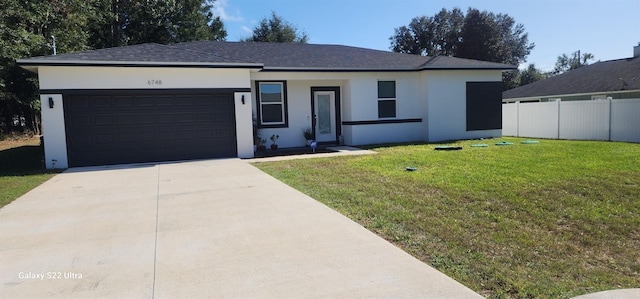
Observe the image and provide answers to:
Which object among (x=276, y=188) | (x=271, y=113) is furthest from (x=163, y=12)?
(x=276, y=188)

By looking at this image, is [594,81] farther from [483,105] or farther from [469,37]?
[469,37]

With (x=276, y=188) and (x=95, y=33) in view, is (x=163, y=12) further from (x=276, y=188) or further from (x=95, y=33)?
(x=276, y=188)

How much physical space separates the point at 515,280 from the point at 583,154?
9156 mm

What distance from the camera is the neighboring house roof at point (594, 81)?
68.2ft

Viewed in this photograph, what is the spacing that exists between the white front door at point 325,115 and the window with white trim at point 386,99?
73.4 inches

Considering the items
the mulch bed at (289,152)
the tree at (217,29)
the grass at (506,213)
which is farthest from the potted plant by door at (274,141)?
the tree at (217,29)

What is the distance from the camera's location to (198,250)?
4.50 m

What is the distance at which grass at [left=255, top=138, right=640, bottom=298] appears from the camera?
3.81 metres

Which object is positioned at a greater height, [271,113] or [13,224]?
[271,113]

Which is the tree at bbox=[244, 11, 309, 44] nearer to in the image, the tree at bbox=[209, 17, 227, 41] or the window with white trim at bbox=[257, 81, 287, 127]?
the tree at bbox=[209, 17, 227, 41]

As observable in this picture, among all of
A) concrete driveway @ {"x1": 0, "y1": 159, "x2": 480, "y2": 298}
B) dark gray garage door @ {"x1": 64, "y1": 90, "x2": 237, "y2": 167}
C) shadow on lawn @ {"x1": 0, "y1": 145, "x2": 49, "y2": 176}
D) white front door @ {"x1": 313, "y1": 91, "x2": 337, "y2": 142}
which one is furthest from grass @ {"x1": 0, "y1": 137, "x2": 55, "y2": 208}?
white front door @ {"x1": 313, "y1": 91, "x2": 337, "y2": 142}

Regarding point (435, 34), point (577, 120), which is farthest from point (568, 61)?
point (577, 120)

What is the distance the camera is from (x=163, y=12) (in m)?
29.2

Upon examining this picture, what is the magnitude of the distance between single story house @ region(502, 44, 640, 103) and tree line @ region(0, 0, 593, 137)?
1547cm
